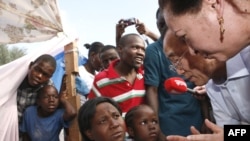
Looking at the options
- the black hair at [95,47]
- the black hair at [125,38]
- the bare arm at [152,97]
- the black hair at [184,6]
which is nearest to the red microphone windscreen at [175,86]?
the bare arm at [152,97]

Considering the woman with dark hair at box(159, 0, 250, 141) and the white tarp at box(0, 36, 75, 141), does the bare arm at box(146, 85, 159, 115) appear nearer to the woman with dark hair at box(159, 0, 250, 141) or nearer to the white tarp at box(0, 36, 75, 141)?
the white tarp at box(0, 36, 75, 141)

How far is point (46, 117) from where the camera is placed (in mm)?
3309

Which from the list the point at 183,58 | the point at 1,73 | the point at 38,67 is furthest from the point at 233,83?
the point at 1,73

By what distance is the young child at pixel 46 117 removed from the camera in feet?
10.6

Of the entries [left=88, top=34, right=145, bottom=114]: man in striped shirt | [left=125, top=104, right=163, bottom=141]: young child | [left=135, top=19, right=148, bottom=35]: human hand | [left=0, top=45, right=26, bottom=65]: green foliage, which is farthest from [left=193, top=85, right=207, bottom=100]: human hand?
[left=0, top=45, right=26, bottom=65]: green foliage

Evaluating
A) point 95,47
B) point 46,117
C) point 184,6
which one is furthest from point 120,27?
point 184,6

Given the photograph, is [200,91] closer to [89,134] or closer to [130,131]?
[130,131]

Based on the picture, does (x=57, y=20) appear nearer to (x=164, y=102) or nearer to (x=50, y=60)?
(x=50, y=60)

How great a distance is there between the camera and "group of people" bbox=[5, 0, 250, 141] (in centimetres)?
129

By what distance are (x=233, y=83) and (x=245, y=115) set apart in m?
0.19

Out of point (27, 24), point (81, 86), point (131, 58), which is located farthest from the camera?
point (81, 86)

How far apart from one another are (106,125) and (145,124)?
1.35ft

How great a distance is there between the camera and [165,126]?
279cm

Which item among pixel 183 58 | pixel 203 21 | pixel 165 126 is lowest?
pixel 165 126
